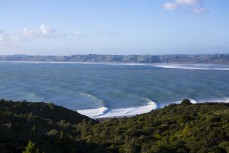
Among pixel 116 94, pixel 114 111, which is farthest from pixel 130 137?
pixel 116 94

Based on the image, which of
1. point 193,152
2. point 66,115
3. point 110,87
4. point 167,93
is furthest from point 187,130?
point 110,87

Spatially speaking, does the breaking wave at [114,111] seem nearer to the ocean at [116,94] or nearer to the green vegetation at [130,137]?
the ocean at [116,94]

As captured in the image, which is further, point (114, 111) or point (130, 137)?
point (114, 111)

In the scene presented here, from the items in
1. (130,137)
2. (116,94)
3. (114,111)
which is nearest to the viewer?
(130,137)

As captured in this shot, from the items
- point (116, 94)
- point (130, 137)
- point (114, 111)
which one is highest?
point (130, 137)

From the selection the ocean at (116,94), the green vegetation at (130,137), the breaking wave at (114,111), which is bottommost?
the breaking wave at (114,111)

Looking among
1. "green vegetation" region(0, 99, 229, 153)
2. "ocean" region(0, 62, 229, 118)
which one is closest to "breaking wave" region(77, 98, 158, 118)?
"ocean" region(0, 62, 229, 118)

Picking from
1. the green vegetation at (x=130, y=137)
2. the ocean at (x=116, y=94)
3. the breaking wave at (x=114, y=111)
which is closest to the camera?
the green vegetation at (x=130, y=137)

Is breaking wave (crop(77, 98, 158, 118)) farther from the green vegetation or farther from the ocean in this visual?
the green vegetation

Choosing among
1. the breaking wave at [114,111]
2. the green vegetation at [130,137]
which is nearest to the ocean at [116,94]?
the breaking wave at [114,111]

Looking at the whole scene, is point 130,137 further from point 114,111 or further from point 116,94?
point 116,94

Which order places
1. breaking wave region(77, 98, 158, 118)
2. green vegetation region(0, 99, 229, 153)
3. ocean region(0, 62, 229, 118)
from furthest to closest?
1. ocean region(0, 62, 229, 118)
2. breaking wave region(77, 98, 158, 118)
3. green vegetation region(0, 99, 229, 153)

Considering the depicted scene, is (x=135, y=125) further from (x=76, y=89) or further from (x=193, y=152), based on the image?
(x=76, y=89)
